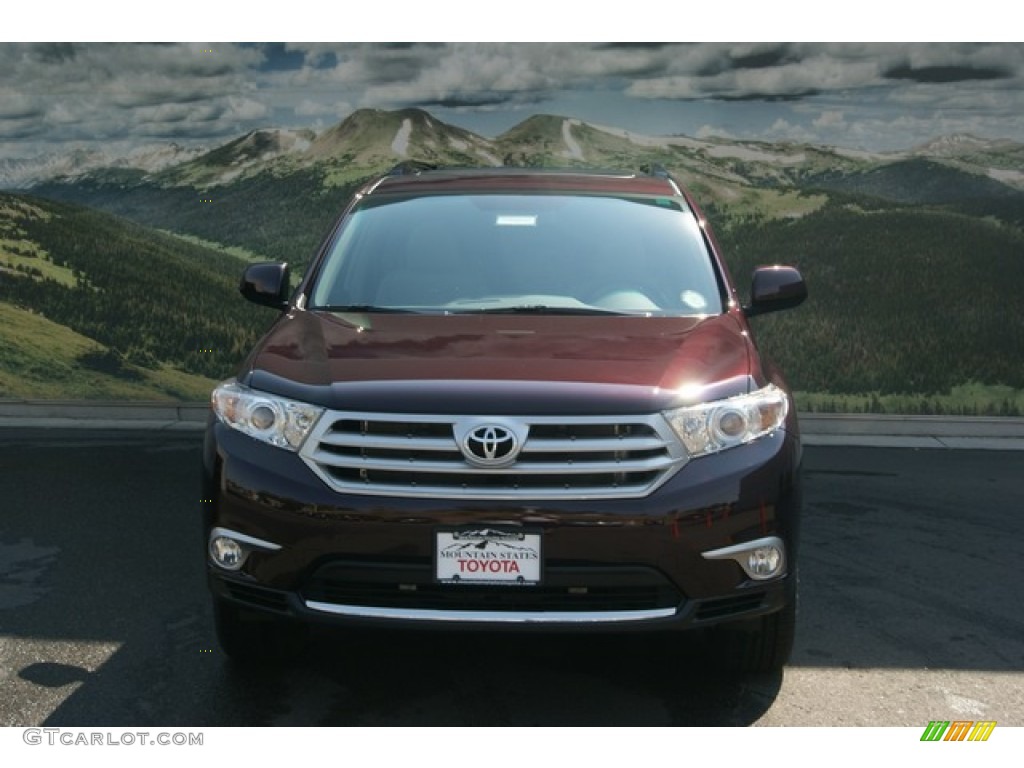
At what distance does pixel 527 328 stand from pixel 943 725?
6.12 ft

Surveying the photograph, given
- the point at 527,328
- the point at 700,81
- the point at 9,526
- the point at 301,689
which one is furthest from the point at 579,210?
the point at 700,81

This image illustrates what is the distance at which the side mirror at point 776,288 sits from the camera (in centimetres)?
554

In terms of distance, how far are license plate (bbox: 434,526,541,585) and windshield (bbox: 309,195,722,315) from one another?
1.31m

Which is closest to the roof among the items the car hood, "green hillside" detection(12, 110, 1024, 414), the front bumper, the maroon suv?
the car hood

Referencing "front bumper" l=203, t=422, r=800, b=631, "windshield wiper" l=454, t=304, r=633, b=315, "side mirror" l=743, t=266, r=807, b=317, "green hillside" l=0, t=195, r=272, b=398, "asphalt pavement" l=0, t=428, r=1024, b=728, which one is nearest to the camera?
"front bumper" l=203, t=422, r=800, b=631

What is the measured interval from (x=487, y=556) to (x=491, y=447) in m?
0.32

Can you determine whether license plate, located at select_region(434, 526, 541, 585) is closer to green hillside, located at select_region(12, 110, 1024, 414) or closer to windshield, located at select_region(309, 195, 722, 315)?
windshield, located at select_region(309, 195, 722, 315)

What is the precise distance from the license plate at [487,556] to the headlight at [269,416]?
540 millimetres

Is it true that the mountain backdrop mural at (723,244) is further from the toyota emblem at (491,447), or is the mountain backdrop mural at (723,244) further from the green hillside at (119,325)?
the toyota emblem at (491,447)

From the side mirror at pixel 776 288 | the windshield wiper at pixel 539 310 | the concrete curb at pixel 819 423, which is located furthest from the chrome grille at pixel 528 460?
the concrete curb at pixel 819 423

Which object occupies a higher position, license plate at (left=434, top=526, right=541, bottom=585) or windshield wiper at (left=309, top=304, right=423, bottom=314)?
windshield wiper at (left=309, top=304, right=423, bottom=314)

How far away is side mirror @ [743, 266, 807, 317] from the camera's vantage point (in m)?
5.54

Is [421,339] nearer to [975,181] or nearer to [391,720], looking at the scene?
[391,720]

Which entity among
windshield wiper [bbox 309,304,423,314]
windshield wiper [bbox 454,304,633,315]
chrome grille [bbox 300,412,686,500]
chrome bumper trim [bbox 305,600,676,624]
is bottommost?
chrome bumper trim [bbox 305,600,676,624]
